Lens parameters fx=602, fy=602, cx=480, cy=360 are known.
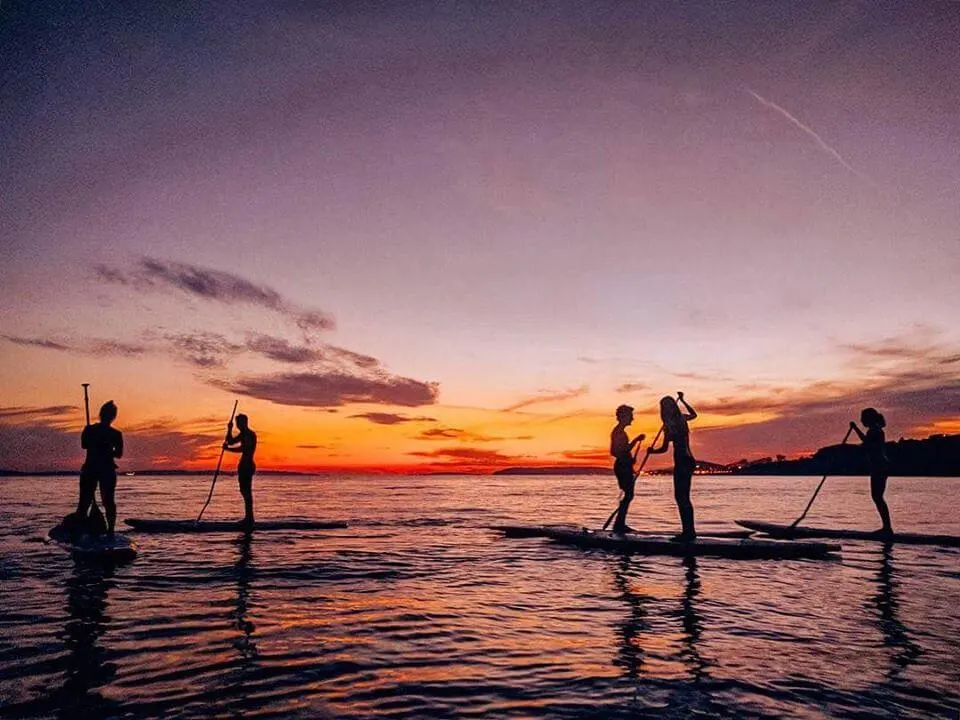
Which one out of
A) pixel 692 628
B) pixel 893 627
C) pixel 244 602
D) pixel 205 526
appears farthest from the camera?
pixel 205 526

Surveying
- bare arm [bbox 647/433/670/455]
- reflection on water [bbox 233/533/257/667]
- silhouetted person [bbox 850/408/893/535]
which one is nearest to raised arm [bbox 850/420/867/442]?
silhouetted person [bbox 850/408/893/535]

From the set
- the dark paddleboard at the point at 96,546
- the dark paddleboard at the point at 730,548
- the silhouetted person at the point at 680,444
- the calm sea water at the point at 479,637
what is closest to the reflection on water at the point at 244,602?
the calm sea water at the point at 479,637

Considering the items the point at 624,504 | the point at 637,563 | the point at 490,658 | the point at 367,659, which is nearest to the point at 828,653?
the point at 490,658

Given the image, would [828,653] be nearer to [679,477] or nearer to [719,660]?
[719,660]

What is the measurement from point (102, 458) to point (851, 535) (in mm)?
21000

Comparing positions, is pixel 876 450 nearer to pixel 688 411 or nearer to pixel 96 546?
pixel 688 411

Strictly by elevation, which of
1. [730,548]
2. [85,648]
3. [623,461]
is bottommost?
[730,548]

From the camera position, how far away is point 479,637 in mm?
7969

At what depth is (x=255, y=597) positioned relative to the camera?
10.4 meters

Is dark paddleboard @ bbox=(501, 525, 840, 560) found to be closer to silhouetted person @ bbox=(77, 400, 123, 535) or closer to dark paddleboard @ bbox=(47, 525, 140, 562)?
dark paddleboard @ bbox=(47, 525, 140, 562)

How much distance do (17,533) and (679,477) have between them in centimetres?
2150

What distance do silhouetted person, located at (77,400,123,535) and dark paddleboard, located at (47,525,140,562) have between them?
1.50ft

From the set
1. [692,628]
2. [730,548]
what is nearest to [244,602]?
[692,628]

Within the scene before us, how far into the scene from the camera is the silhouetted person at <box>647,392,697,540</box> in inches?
570
